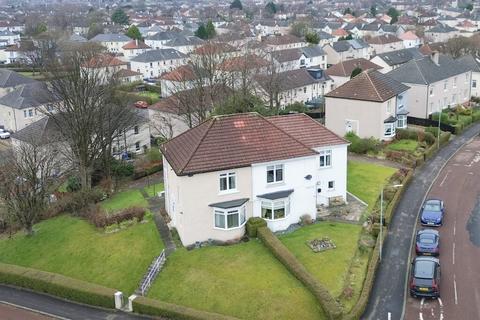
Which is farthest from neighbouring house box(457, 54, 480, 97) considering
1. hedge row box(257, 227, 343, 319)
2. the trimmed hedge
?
the trimmed hedge

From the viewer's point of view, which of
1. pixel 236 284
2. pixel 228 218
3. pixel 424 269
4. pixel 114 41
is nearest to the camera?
pixel 424 269

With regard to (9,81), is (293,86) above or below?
below

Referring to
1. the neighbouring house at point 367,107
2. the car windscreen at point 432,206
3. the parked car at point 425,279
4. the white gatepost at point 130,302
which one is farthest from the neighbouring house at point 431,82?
the white gatepost at point 130,302

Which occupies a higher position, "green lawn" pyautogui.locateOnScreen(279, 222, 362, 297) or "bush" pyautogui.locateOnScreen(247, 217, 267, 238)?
"bush" pyautogui.locateOnScreen(247, 217, 267, 238)

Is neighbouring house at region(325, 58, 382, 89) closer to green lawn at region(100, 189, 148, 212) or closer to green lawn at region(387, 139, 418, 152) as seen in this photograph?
green lawn at region(387, 139, 418, 152)

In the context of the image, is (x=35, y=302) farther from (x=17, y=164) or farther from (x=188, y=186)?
(x=17, y=164)

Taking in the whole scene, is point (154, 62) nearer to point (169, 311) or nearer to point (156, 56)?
point (156, 56)

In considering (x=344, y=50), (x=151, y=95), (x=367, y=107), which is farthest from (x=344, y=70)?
(x=367, y=107)
